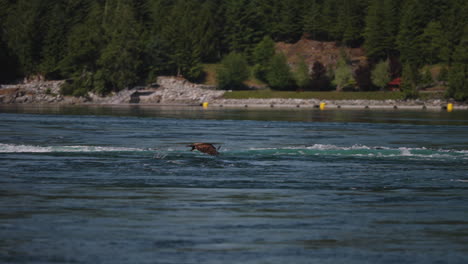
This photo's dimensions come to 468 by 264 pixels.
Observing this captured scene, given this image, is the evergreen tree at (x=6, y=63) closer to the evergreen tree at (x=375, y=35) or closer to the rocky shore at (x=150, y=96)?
the rocky shore at (x=150, y=96)

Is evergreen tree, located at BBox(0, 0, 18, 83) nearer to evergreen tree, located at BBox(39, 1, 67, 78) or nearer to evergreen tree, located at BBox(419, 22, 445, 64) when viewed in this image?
evergreen tree, located at BBox(39, 1, 67, 78)

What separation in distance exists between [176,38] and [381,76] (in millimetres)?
56944

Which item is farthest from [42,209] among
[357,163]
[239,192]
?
[357,163]

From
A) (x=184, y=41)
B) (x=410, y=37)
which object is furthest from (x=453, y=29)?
(x=184, y=41)

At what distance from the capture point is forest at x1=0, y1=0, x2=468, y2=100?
172m

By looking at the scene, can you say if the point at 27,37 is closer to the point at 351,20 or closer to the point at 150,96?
the point at 150,96

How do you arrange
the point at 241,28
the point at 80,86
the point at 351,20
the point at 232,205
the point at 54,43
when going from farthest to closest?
the point at 241,28, the point at 351,20, the point at 54,43, the point at 80,86, the point at 232,205

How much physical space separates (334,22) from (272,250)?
188 meters

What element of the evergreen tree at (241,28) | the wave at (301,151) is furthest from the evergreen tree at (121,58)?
the wave at (301,151)

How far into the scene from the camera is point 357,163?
106 ft

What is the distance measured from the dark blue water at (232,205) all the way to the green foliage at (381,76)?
119m

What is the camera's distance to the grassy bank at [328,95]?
484ft

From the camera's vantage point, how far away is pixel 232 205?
67.9ft

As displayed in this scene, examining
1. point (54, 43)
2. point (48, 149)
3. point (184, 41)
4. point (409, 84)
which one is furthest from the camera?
point (54, 43)
